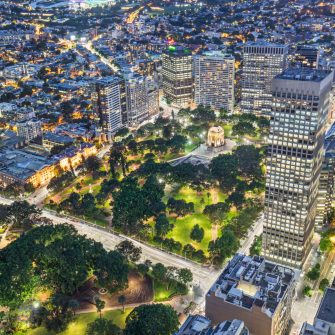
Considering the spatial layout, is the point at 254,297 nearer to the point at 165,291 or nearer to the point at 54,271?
the point at 165,291

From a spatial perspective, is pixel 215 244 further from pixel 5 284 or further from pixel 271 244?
pixel 5 284

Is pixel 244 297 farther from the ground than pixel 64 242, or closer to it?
farther from the ground

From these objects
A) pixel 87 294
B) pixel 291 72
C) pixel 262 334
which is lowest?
pixel 87 294

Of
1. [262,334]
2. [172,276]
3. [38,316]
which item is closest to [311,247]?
[172,276]

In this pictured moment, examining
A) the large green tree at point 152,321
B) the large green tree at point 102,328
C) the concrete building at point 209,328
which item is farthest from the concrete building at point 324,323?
the large green tree at point 102,328

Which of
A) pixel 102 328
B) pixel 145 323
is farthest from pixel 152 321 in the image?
pixel 102 328

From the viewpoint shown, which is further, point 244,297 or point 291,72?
point 291,72

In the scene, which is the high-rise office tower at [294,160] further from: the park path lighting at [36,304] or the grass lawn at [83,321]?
the park path lighting at [36,304]
